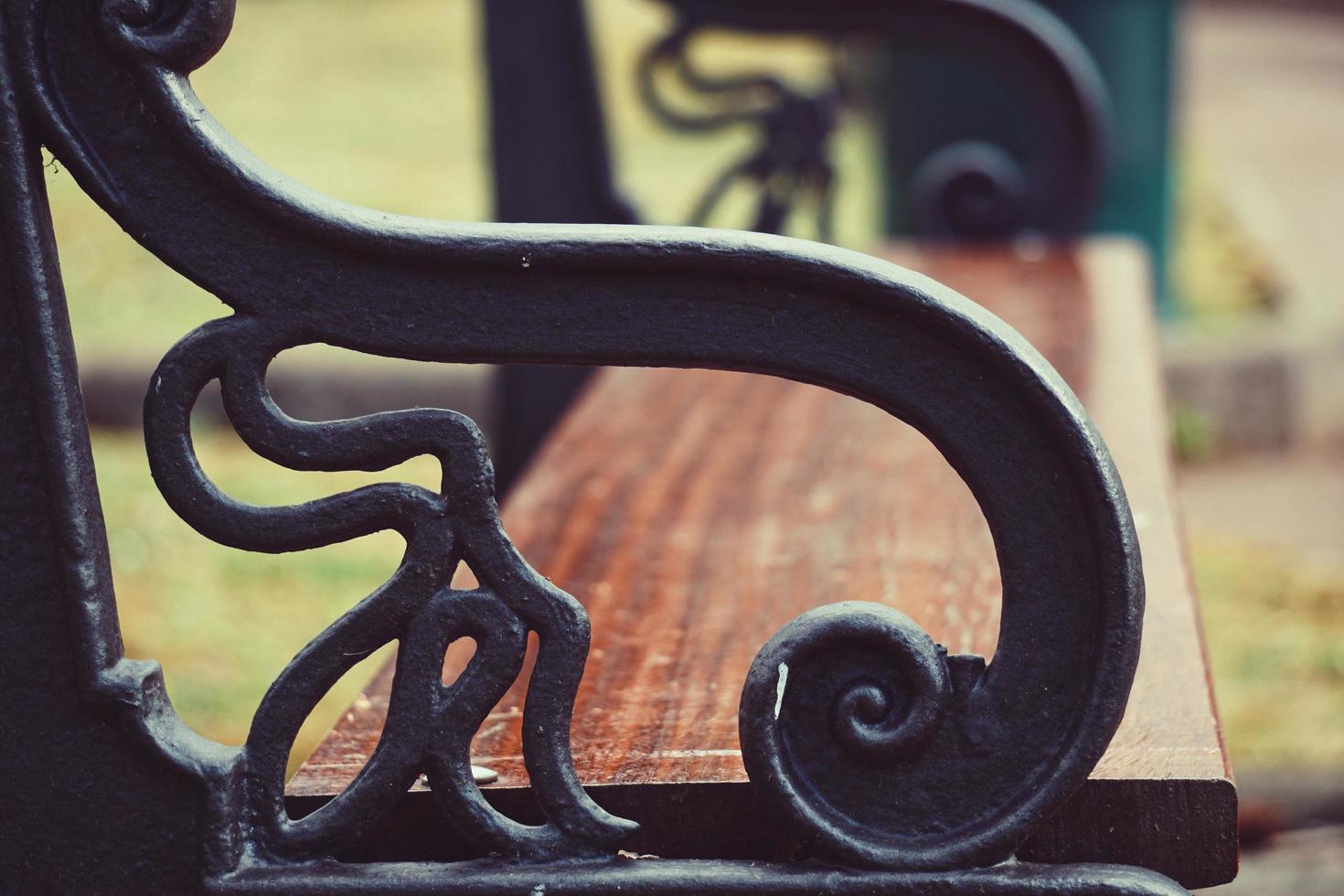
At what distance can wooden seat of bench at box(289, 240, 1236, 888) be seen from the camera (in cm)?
83

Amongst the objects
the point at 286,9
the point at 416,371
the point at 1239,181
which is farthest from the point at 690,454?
the point at 286,9

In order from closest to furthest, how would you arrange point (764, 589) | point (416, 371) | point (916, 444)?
point (764, 589), point (916, 444), point (416, 371)

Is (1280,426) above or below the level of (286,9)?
below

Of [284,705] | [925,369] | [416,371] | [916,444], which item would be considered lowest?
[416,371]

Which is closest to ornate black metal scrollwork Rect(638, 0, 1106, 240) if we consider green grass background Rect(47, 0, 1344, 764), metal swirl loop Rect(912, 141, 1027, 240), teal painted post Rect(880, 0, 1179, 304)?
metal swirl loop Rect(912, 141, 1027, 240)

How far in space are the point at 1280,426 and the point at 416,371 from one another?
2114mm

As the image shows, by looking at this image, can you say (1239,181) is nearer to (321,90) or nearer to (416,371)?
(416,371)

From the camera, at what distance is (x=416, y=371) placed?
376cm

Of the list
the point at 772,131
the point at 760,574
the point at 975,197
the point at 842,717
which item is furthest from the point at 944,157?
the point at 842,717

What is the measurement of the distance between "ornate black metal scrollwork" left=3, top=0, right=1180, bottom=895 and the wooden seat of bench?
0.19 ft

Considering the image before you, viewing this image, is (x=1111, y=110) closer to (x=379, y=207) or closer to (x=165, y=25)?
(x=379, y=207)

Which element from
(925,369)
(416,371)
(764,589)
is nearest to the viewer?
(925,369)

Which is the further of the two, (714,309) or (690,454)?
(690,454)

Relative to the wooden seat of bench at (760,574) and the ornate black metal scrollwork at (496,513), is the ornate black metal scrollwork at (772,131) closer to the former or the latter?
the wooden seat of bench at (760,574)
